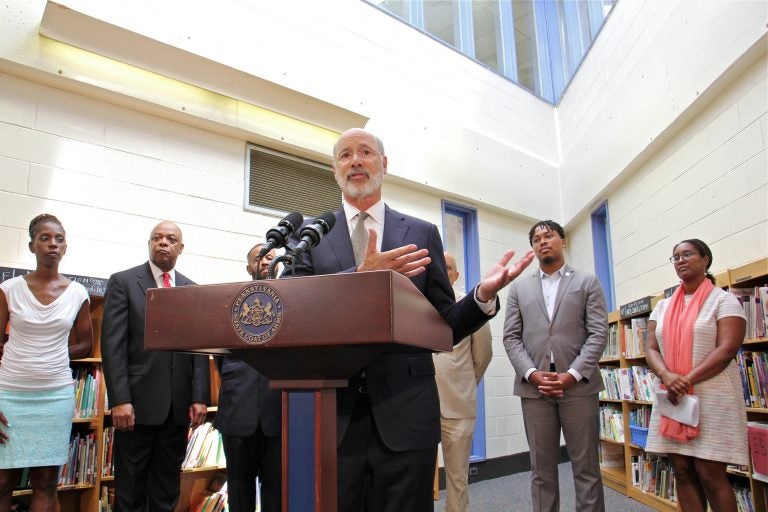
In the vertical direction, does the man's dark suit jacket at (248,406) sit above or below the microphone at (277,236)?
below

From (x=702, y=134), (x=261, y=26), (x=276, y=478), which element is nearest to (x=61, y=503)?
(x=276, y=478)

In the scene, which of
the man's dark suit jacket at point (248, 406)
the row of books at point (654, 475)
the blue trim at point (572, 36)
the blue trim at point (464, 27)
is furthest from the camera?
the blue trim at point (572, 36)

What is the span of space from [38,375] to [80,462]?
65cm

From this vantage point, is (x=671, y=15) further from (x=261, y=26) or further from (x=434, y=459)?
(x=434, y=459)

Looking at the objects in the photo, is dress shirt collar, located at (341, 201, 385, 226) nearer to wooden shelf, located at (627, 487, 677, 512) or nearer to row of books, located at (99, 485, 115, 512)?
row of books, located at (99, 485, 115, 512)

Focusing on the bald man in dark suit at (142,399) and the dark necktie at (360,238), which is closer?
the dark necktie at (360,238)

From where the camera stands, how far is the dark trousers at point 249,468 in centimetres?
217

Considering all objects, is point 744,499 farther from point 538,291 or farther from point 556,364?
point 538,291

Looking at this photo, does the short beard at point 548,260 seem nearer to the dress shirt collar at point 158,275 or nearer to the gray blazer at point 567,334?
the gray blazer at point 567,334

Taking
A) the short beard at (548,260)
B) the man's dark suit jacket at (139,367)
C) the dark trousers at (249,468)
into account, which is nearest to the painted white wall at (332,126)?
the man's dark suit jacket at (139,367)

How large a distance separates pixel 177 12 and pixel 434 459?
3462 millimetres

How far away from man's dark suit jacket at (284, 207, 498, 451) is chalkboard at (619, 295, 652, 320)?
2.95 meters

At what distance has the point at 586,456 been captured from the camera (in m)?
2.41

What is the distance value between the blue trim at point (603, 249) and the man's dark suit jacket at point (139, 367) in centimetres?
429
